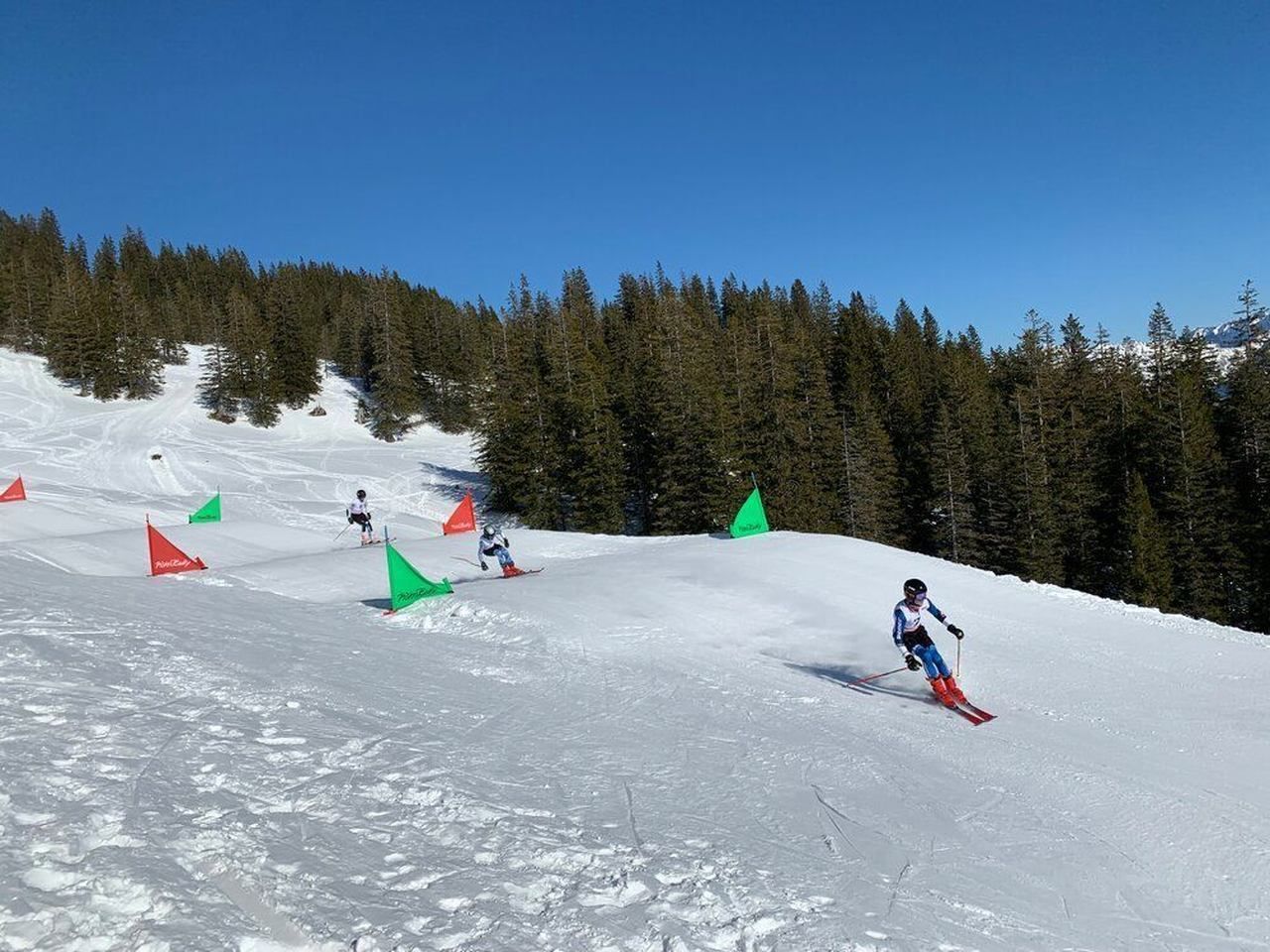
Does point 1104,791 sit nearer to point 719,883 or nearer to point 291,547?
point 719,883

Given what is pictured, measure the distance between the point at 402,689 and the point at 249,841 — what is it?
4.68 m

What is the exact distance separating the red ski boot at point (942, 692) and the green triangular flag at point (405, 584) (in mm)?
10218

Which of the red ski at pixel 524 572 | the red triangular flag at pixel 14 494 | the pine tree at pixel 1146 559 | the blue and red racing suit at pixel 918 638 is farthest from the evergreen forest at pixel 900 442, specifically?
the blue and red racing suit at pixel 918 638

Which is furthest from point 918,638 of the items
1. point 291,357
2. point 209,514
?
point 291,357

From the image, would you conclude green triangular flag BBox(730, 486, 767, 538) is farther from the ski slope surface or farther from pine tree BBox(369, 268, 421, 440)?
pine tree BBox(369, 268, 421, 440)

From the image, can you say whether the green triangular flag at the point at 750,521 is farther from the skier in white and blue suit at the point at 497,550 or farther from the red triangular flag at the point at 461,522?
the red triangular flag at the point at 461,522

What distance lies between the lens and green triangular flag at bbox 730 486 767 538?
80.2 ft

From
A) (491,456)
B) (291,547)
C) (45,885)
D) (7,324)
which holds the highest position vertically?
(7,324)

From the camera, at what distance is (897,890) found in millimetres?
5438

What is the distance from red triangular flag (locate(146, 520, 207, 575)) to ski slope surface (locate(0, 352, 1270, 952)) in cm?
231

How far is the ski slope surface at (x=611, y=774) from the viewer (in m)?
4.47

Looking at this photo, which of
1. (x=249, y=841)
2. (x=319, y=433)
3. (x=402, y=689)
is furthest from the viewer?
(x=319, y=433)

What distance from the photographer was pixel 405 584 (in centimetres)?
1541


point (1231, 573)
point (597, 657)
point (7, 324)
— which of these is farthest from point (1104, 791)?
point (7, 324)
